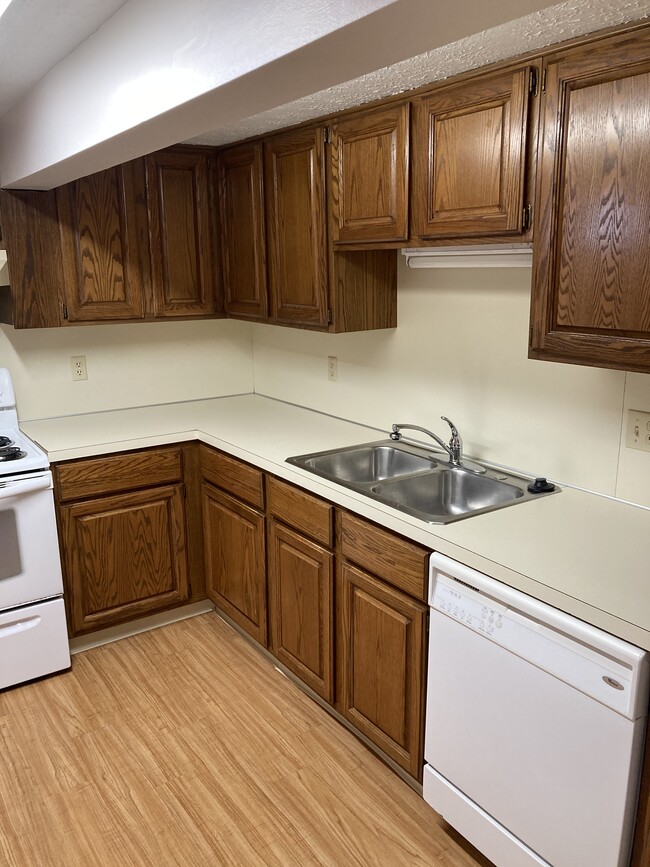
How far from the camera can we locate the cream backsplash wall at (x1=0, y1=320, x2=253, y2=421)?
3.21 m

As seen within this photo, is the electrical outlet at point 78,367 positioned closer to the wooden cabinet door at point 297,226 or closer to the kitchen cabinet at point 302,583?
the wooden cabinet door at point 297,226

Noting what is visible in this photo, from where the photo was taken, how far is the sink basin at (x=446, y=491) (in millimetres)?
2305

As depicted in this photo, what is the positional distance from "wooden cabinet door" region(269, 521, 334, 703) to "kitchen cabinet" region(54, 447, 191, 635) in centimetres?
60

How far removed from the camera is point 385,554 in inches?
80.8

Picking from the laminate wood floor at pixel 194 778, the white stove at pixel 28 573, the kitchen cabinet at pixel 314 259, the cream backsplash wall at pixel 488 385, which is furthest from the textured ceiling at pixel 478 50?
the laminate wood floor at pixel 194 778

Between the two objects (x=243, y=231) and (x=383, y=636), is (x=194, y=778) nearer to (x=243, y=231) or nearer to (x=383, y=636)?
(x=383, y=636)

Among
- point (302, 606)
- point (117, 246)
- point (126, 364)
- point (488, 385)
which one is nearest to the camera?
point (488, 385)

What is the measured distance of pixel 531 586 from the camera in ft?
5.23

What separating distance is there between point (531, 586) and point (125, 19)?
158 cm

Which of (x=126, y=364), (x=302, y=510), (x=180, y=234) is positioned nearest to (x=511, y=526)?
(x=302, y=510)

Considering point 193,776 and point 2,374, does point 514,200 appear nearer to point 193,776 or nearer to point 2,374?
point 193,776

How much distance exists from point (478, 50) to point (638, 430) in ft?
3.53

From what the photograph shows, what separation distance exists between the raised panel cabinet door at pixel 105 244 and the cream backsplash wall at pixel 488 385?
90cm

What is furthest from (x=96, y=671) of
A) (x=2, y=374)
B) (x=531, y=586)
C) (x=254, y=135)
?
(x=254, y=135)
